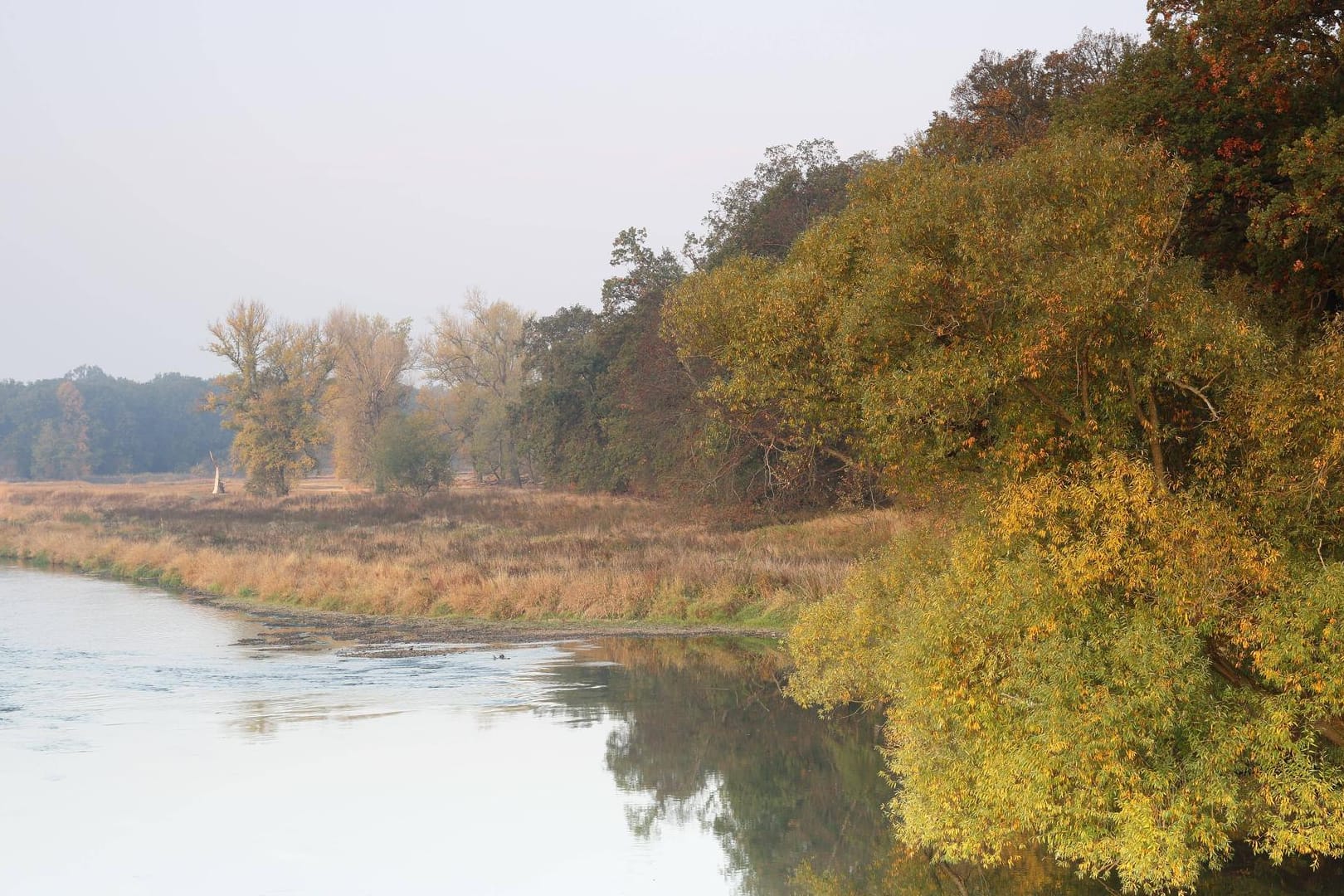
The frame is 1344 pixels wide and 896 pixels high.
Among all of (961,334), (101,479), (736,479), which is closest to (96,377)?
(101,479)

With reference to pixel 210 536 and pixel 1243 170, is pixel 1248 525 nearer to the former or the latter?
pixel 1243 170

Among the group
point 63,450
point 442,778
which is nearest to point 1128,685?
point 442,778

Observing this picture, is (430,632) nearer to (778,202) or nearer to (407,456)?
(778,202)

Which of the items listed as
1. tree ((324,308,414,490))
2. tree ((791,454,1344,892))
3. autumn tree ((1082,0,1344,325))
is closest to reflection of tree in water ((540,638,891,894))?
tree ((791,454,1344,892))

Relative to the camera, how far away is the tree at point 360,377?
92.1 m

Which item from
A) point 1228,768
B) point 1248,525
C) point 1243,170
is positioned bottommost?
point 1228,768

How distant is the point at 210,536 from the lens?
4878cm

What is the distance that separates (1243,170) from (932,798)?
8713mm

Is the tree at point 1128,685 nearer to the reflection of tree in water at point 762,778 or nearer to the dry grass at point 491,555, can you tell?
the reflection of tree in water at point 762,778

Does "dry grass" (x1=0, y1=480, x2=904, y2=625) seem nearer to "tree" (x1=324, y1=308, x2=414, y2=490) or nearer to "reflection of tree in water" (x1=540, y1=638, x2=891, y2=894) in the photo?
"reflection of tree in water" (x1=540, y1=638, x2=891, y2=894)

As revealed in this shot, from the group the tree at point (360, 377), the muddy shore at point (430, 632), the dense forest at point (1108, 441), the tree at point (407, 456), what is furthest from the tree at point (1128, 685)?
the tree at point (360, 377)

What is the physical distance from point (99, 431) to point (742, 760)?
5369 inches

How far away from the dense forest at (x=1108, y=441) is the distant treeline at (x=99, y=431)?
5223 inches

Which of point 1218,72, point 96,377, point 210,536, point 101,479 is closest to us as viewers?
point 1218,72
